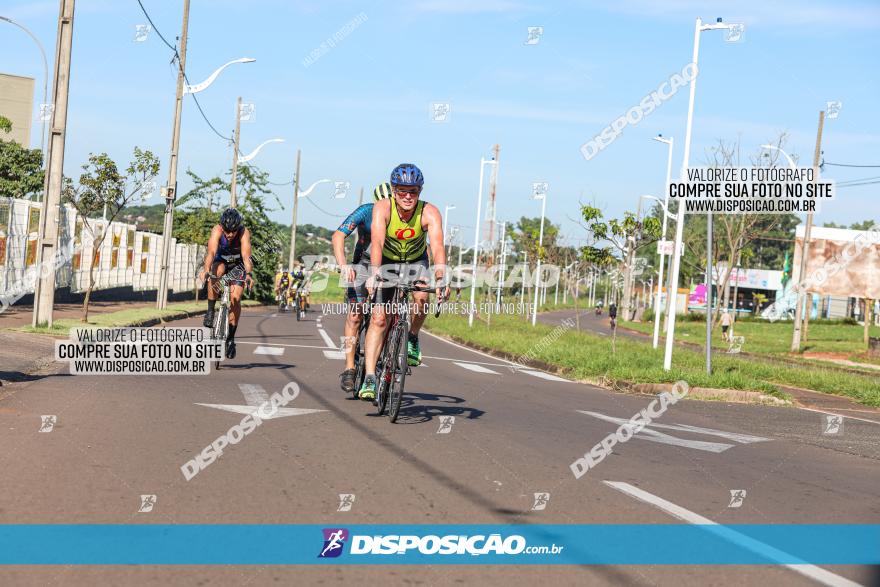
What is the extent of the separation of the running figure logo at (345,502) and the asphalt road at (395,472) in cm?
5

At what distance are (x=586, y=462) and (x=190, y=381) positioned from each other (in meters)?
6.02

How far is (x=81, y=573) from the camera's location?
4.37m

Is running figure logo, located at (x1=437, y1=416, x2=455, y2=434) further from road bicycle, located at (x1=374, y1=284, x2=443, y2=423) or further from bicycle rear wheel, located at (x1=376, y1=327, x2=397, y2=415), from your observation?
bicycle rear wheel, located at (x1=376, y1=327, x2=397, y2=415)

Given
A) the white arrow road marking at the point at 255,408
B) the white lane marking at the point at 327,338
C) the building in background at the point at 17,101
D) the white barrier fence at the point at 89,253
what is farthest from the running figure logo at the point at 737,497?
the building in background at the point at 17,101

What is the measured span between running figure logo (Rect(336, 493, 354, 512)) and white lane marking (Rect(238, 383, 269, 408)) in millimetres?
4289

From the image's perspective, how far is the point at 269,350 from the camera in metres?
19.1

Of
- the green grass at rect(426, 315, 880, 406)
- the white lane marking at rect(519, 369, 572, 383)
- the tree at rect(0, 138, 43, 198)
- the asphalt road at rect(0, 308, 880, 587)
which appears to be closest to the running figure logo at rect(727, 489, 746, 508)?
the asphalt road at rect(0, 308, 880, 587)

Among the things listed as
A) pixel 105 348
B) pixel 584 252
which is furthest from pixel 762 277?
pixel 105 348

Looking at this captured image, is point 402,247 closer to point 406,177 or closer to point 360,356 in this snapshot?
point 406,177

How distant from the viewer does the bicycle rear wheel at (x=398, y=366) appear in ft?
29.9

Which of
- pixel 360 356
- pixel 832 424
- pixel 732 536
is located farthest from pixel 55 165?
pixel 732 536

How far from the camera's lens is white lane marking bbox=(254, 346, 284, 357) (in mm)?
18256

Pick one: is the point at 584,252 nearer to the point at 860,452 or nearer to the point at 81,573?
the point at 860,452

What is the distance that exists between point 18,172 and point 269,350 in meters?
49.0
